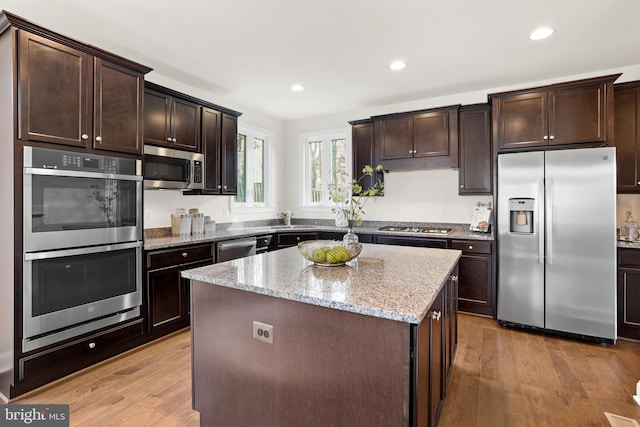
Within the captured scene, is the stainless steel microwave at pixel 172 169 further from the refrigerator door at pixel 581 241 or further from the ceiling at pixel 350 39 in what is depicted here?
the refrigerator door at pixel 581 241

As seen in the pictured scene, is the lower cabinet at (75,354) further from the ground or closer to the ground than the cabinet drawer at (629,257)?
closer to the ground

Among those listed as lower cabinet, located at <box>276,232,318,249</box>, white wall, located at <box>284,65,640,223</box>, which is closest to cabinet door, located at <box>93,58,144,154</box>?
lower cabinet, located at <box>276,232,318,249</box>

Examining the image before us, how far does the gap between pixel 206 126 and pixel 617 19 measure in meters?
3.85

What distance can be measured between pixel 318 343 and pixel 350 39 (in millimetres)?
2529

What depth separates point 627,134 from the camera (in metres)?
3.23

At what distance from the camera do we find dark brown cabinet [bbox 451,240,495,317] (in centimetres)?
359

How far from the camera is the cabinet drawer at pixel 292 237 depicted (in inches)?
179

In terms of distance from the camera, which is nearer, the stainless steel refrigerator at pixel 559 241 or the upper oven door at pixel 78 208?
the upper oven door at pixel 78 208

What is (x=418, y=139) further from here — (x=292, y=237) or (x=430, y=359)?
(x=430, y=359)

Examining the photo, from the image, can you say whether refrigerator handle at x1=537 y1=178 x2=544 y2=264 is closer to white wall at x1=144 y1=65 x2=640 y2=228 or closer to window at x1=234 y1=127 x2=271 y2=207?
white wall at x1=144 y1=65 x2=640 y2=228

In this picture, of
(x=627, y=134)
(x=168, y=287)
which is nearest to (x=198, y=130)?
(x=168, y=287)

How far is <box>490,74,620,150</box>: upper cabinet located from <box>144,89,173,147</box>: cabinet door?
3.45 metres

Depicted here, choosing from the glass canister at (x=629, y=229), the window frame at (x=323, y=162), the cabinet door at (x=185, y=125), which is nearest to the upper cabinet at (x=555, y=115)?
the glass canister at (x=629, y=229)

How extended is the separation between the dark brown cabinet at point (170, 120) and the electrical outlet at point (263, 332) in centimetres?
239
